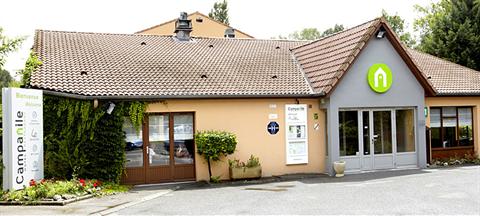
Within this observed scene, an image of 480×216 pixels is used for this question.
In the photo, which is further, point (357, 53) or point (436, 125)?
point (436, 125)

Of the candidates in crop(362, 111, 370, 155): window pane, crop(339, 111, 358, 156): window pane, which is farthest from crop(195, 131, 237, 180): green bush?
crop(362, 111, 370, 155): window pane

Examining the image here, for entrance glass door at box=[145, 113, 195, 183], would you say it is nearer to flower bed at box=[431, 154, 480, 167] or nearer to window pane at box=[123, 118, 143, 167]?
window pane at box=[123, 118, 143, 167]

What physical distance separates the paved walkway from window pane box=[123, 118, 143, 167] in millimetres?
1102

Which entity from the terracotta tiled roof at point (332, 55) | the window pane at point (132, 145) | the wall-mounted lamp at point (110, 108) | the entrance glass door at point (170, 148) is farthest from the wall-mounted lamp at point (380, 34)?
the wall-mounted lamp at point (110, 108)

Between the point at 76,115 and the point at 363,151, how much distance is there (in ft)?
31.6

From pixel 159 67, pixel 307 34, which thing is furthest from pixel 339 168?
pixel 307 34

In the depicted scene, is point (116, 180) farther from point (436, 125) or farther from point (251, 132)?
point (436, 125)

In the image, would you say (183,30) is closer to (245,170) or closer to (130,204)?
(245,170)

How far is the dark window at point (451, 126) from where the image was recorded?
19.9m

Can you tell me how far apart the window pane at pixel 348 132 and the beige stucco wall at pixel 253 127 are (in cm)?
66

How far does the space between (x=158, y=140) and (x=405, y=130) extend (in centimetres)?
892

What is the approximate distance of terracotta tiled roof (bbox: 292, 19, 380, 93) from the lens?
17.2 metres

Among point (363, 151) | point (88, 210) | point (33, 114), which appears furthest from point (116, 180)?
point (363, 151)

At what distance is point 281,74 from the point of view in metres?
18.9
